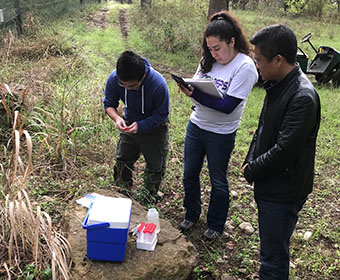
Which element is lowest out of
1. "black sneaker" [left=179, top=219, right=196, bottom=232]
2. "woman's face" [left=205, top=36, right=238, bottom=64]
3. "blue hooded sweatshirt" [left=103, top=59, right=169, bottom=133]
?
"black sneaker" [left=179, top=219, right=196, bottom=232]

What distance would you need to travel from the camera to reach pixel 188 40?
35.4ft

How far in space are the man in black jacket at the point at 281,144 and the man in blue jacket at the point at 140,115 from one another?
1028mm

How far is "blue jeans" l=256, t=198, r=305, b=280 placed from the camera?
6.45 ft

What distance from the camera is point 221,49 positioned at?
7.95 ft

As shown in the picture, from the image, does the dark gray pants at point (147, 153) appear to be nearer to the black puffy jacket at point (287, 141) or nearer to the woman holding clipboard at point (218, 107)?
the woman holding clipboard at point (218, 107)

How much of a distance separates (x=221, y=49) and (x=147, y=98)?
0.78 m

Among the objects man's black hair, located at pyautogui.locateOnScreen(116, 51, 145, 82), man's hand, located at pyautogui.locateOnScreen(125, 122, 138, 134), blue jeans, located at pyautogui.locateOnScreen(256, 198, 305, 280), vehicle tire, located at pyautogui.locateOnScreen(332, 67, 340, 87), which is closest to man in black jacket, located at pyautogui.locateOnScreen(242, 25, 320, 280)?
blue jeans, located at pyautogui.locateOnScreen(256, 198, 305, 280)

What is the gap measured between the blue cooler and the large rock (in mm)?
68

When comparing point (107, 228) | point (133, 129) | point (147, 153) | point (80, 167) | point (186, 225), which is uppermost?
point (133, 129)

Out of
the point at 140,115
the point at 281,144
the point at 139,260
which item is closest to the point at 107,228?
the point at 139,260

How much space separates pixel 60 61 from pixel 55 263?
17.1 feet

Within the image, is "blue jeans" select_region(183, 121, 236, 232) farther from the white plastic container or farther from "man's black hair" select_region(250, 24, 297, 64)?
"man's black hair" select_region(250, 24, 297, 64)

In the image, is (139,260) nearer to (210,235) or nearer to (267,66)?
(210,235)

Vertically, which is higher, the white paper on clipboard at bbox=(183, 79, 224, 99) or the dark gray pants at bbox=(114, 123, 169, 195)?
the white paper on clipboard at bbox=(183, 79, 224, 99)
